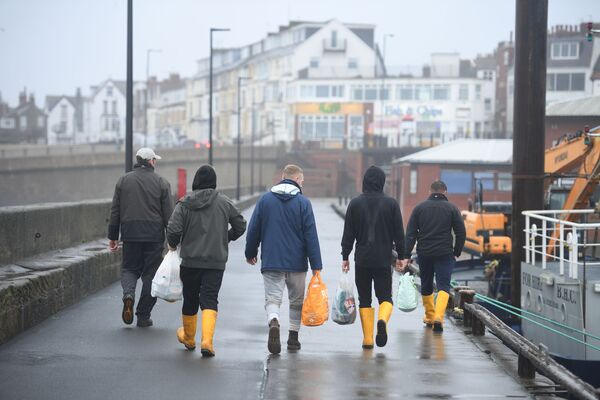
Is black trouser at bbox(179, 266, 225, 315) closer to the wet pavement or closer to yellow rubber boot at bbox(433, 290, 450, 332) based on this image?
the wet pavement

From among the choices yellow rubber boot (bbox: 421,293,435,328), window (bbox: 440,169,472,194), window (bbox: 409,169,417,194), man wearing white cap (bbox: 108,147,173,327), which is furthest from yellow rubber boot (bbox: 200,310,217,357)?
window (bbox: 409,169,417,194)

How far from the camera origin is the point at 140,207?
1179cm

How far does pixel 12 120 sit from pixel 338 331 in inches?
7396

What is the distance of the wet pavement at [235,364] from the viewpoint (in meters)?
8.72

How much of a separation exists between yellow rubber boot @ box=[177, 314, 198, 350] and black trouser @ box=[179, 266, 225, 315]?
6.0 inches

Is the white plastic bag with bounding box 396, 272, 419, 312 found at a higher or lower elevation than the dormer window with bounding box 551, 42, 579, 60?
lower

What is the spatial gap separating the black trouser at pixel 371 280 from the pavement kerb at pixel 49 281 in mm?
3321

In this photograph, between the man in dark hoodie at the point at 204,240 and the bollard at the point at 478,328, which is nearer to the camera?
the man in dark hoodie at the point at 204,240

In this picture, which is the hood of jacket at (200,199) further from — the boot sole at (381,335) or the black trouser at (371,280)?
the boot sole at (381,335)

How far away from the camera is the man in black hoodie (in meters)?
12.7

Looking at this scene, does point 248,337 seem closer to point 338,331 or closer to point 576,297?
point 338,331

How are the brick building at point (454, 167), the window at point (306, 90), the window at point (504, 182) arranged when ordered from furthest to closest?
1. the window at point (306, 90)
2. the brick building at point (454, 167)
3. the window at point (504, 182)

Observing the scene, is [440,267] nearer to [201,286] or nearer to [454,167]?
[201,286]

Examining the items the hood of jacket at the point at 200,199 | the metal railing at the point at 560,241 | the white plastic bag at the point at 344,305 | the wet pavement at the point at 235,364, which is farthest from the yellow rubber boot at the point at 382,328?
the metal railing at the point at 560,241
